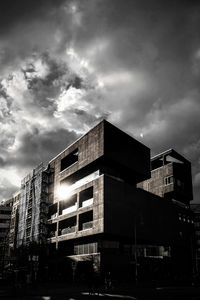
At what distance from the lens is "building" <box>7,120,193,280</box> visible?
56.8 meters

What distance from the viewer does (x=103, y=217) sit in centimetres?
5472

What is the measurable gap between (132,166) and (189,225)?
102 ft

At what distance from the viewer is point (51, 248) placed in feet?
227

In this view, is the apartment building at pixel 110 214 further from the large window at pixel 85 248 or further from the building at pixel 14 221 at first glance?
the building at pixel 14 221

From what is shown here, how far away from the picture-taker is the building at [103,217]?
5678 centimetres

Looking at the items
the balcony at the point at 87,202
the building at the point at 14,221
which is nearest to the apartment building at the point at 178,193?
the balcony at the point at 87,202

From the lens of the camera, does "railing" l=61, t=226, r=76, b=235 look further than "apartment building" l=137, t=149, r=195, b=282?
No

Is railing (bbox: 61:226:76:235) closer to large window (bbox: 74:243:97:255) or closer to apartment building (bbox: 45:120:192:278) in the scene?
apartment building (bbox: 45:120:192:278)

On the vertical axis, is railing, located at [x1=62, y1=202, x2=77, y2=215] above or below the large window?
above

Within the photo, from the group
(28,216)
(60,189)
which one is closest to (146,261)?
(60,189)

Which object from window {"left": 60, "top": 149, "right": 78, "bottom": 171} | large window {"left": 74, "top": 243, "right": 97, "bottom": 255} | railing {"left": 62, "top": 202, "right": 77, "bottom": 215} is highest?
window {"left": 60, "top": 149, "right": 78, "bottom": 171}

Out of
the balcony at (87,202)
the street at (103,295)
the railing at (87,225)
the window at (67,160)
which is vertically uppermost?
the window at (67,160)

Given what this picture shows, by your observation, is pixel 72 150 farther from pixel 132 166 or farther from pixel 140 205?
pixel 140 205

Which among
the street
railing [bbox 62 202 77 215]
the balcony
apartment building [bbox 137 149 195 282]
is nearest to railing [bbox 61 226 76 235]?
railing [bbox 62 202 77 215]
